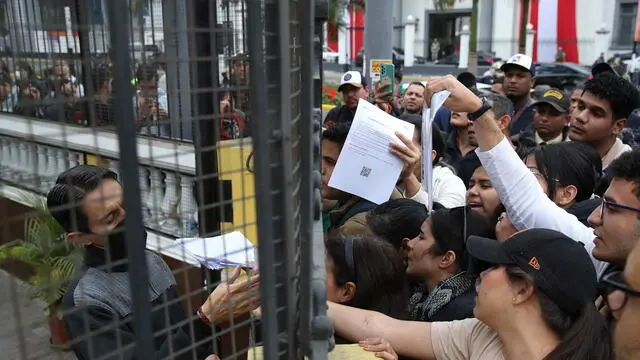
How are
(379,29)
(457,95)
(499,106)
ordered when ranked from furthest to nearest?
(379,29)
(499,106)
(457,95)

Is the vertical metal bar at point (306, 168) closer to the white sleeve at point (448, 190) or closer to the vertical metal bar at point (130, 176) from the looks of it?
the vertical metal bar at point (130, 176)

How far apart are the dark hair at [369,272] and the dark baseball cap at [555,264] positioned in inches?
23.0

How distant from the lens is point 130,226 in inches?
36.6

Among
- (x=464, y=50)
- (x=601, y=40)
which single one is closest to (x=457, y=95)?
(x=464, y=50)

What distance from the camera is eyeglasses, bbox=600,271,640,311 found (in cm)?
178

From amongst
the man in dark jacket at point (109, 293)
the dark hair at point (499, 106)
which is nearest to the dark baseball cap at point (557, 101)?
the dark hair at point (499, 106)

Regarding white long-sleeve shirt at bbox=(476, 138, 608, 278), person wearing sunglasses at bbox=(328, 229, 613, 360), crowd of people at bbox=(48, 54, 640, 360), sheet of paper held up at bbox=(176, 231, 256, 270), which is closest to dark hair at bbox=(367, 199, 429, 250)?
crowd of people at bbox=(48, 54, 640, 360)

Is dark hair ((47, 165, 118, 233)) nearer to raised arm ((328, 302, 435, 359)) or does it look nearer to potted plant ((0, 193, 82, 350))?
potted plant ((0, 193, 82, 350))

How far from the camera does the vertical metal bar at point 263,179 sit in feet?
3.39

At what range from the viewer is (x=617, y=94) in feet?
11.4

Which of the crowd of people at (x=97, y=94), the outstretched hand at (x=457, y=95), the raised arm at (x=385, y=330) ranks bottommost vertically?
the raised arm at (x=385, y=330)

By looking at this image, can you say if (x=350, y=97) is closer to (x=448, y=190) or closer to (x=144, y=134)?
(x=448, y=190)

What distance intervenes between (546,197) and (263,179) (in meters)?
1.67

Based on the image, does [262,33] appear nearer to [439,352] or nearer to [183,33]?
[183,33]
